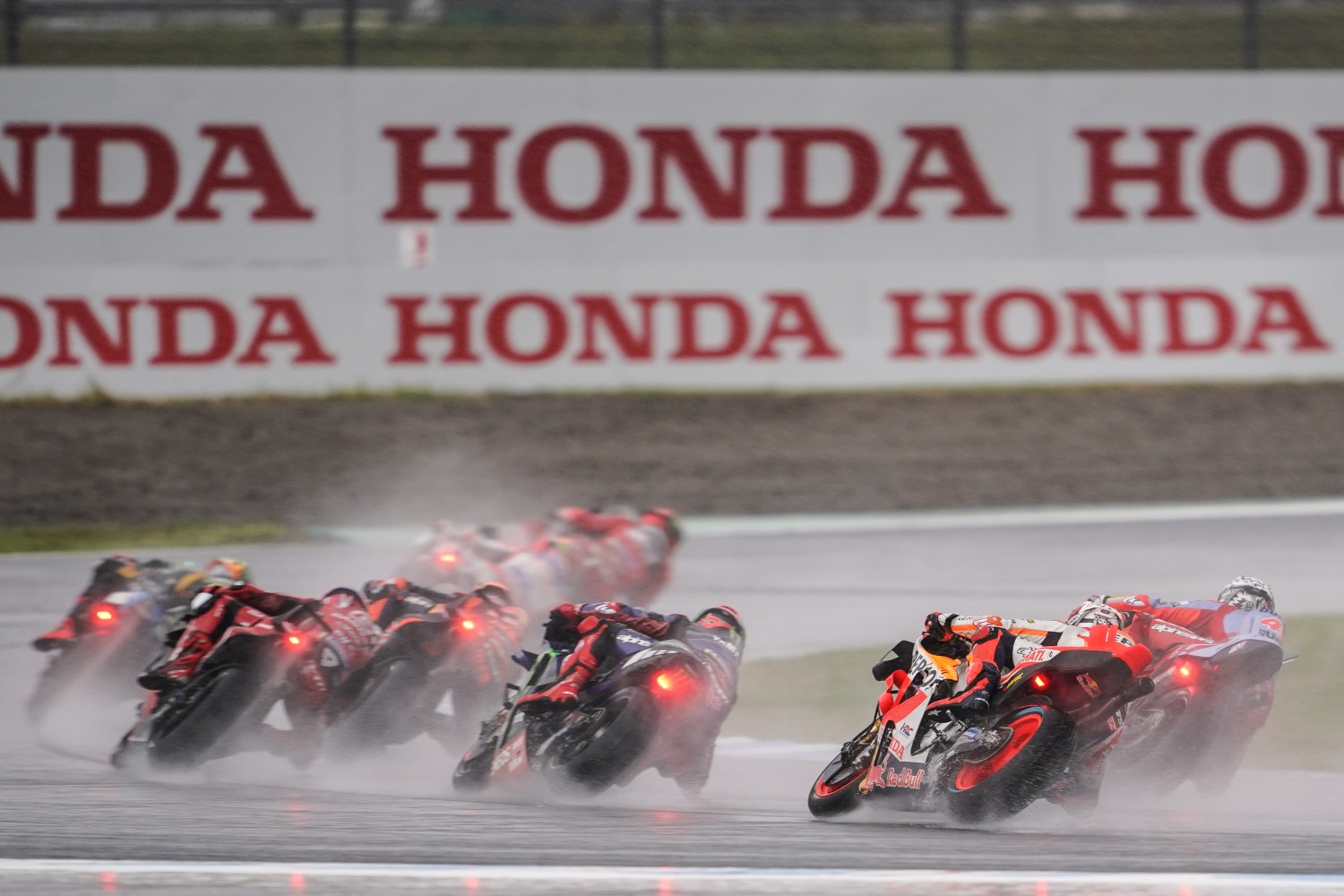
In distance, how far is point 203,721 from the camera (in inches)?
240

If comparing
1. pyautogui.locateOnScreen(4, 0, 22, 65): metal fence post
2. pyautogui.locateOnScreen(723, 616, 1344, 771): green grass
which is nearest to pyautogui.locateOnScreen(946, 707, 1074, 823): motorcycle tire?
pyautogui.locateOnScreen(723, 616, 1344, 771): green grass

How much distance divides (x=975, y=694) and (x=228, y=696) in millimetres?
2470

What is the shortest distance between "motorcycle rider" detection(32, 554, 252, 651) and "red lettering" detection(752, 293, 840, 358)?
9579 mm

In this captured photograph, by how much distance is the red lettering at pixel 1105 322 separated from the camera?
16.9m

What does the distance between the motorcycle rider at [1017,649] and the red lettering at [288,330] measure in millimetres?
11122

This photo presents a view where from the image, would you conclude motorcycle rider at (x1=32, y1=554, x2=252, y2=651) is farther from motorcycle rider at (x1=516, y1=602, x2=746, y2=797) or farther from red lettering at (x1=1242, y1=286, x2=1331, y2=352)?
red lettering at (x1=1242, y1=286, x2=1331, y2=352)

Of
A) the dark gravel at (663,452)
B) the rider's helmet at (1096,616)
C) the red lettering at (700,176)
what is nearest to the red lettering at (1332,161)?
the dark gravel at (663,452)

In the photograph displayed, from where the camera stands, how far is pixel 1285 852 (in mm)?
5051

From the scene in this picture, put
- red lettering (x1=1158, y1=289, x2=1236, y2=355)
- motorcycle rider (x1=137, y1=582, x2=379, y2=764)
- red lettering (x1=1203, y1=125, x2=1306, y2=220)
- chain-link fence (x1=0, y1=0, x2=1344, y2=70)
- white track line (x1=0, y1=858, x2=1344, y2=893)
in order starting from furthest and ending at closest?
red lettering (x1=1203, y1=125, x2=1306, y2=220) → chain-link fence (x1=0, y1=0, x2=1344, y2=70) → red lettering (x1=1158, y1=289, x2=1236, y2=355) → motorcycle rider (x1=137, y1=582, x2=379, y2=764) → white track line (x1=0, y1=858, x2=1344, y2=893)

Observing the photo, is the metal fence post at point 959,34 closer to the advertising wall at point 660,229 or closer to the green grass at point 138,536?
the advertising wall at point 660,229

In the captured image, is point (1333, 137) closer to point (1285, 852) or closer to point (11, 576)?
point (11, 576)

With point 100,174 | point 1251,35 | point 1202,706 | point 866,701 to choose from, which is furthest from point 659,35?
point 1202,706

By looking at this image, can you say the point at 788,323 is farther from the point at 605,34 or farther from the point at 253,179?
the point at 253,179

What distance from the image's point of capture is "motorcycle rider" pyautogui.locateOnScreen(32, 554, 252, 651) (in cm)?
733
